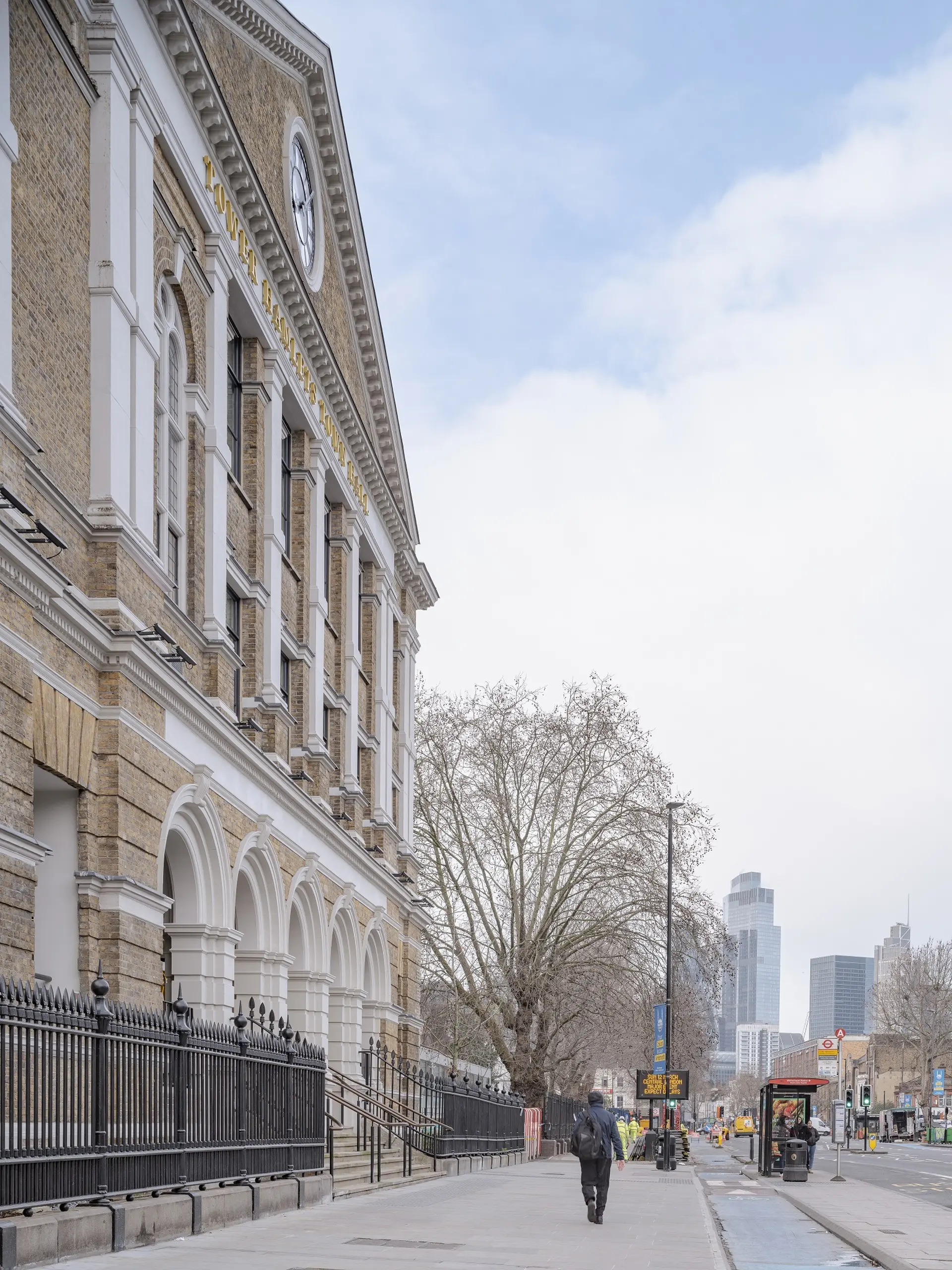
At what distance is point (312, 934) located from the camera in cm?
2895

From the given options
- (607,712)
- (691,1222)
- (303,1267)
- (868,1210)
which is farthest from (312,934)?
(607,712)

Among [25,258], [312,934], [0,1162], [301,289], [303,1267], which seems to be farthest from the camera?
[312,934]

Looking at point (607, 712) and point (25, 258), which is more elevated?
point (25, 258)

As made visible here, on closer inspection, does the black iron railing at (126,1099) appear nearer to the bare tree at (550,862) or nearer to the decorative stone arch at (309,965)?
the decorative stone arch at (309,965)

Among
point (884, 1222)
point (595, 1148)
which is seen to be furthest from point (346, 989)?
point (595, 1148)

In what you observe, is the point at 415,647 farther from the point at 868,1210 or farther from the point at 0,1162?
the point at 0,1162

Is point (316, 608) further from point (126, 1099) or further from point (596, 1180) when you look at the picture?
point (126, 1099)

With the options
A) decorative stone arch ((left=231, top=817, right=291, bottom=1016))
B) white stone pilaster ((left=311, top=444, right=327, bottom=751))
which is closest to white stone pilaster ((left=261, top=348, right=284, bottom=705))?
white stone pilaster ((left=311, top=444, right=327, bottom=751))

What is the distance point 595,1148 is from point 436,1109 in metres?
12.0

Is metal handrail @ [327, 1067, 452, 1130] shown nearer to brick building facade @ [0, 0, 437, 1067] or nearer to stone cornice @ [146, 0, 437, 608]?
brick building facade @ [0, 0, 437, 1067]

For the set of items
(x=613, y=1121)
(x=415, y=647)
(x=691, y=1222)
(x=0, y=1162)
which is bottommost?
(x=691, y=1222)

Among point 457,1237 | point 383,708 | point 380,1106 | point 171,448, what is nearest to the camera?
point 457,1237

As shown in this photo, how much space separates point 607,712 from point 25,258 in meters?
35.1

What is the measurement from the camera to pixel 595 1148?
16.5 metres
